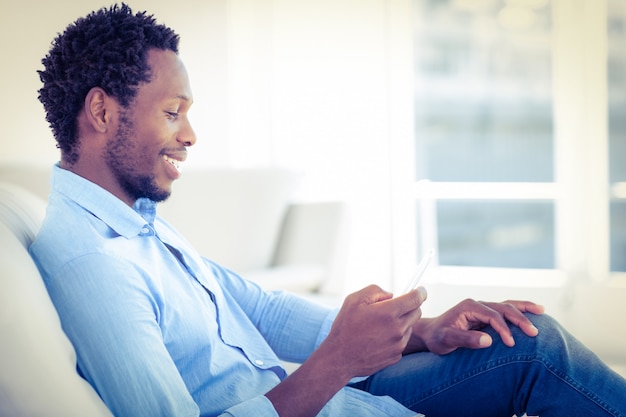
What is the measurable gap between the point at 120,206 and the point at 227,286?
1.12 ft

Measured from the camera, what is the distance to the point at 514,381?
3.66ft

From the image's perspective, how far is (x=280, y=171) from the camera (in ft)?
9.37

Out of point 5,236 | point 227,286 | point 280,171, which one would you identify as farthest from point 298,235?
point 5,236

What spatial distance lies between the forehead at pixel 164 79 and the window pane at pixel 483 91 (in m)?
2.91

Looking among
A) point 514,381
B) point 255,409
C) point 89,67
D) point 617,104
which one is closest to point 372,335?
point 255,409

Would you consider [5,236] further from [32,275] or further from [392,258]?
[392,258]

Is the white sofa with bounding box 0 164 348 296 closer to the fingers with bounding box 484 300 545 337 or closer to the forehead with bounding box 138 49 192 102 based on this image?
the fingers with bounding box 484 300 545 337

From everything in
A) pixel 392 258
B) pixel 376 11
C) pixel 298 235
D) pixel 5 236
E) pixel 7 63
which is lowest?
pixel 392 258

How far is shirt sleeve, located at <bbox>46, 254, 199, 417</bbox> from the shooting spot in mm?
824

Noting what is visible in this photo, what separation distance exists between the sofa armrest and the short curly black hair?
1657mm

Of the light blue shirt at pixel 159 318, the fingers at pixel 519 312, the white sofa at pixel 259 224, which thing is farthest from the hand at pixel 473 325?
the white sofa at pixel 259 224

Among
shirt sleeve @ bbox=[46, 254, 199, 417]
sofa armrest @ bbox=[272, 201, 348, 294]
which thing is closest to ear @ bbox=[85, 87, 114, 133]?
shirt sleeve @ bbox=[46, 254, 199, 417]

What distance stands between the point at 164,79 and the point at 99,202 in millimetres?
213

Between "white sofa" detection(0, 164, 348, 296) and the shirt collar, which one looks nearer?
the shirt collar
